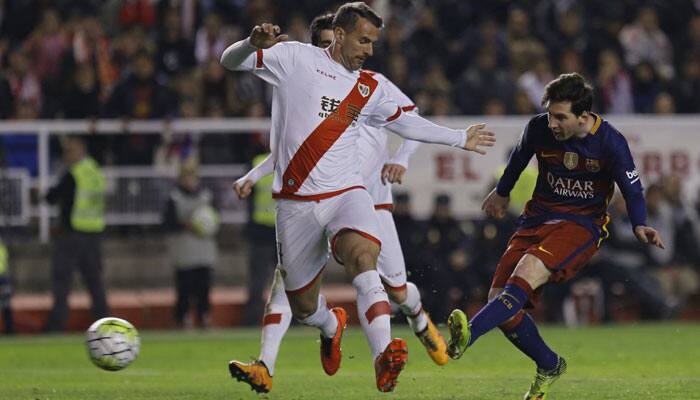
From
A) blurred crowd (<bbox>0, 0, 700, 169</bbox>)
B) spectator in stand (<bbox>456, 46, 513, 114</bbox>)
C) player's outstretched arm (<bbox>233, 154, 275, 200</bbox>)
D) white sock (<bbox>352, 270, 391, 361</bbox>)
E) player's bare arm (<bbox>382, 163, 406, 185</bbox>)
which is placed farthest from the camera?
spectator in stand (<bbox>456, 46, 513, 114</bbox>)

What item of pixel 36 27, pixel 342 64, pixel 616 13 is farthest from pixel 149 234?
pixel 342 64

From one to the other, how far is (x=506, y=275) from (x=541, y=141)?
927 mm

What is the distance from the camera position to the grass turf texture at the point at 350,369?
11.0 meters

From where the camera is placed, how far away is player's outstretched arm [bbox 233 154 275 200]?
10.6 metres

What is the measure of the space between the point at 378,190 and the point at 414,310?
1.03 m

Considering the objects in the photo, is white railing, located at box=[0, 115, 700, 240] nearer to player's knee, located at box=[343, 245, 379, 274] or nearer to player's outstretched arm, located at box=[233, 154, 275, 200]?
player's outstretched arm, located at box=[233, 154, 275, 200]

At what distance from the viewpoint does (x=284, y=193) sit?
10.2 m

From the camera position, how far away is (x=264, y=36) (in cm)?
977

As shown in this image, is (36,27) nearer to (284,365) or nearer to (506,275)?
(284,365)

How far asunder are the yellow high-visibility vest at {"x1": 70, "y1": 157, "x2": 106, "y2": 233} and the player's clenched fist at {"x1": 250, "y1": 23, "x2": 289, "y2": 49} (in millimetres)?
8864

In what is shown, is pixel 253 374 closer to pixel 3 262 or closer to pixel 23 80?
pixel 3 262

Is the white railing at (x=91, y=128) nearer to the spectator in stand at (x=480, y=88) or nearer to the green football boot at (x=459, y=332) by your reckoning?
the spectator in stand at (x=480, y=88)

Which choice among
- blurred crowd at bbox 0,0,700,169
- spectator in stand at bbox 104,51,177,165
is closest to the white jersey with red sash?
blurred crowd at bbox 0,0,700,169

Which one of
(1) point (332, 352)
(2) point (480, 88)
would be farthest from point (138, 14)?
(1) point (332, 352)
